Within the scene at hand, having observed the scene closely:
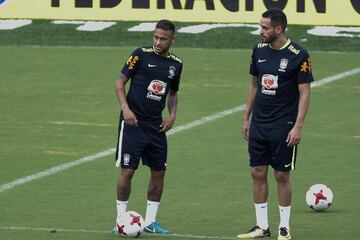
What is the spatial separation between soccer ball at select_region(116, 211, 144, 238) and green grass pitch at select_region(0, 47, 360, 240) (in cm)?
19

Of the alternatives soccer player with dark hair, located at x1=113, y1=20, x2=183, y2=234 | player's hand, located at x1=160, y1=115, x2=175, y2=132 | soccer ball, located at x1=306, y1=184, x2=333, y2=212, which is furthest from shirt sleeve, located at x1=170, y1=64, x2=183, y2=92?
soccer ball, located at x1=306, y1=184, x2=333, y2=212

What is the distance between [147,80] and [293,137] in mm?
1555

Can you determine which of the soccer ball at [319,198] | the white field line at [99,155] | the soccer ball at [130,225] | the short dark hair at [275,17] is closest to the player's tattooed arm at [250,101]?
the short dark hair at [275,17]

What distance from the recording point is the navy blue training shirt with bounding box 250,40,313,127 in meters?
12.7

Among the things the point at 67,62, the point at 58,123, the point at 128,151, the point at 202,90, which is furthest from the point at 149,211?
the point at 67,62

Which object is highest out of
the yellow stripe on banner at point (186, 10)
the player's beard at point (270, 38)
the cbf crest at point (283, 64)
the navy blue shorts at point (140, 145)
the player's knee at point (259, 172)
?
the player's beard at point (270, 38)

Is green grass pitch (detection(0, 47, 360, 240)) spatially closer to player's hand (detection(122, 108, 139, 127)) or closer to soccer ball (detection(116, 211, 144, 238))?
soccer ball (detection(116, 211, 144, 238))

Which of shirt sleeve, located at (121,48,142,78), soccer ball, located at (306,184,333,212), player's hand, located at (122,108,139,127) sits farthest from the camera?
soccer ball, located at (306,184,333,212)

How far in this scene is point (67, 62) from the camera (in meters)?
27.1

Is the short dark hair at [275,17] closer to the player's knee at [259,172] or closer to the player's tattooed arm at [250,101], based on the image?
the player's tattooed arm at [250,101]

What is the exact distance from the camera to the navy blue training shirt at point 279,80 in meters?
12.7

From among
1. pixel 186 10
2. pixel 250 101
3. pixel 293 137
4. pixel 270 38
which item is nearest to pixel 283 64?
pixel 270 38

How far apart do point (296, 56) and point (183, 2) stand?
53.0 feet

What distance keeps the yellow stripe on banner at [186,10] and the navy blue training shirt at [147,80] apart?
49.7ft
